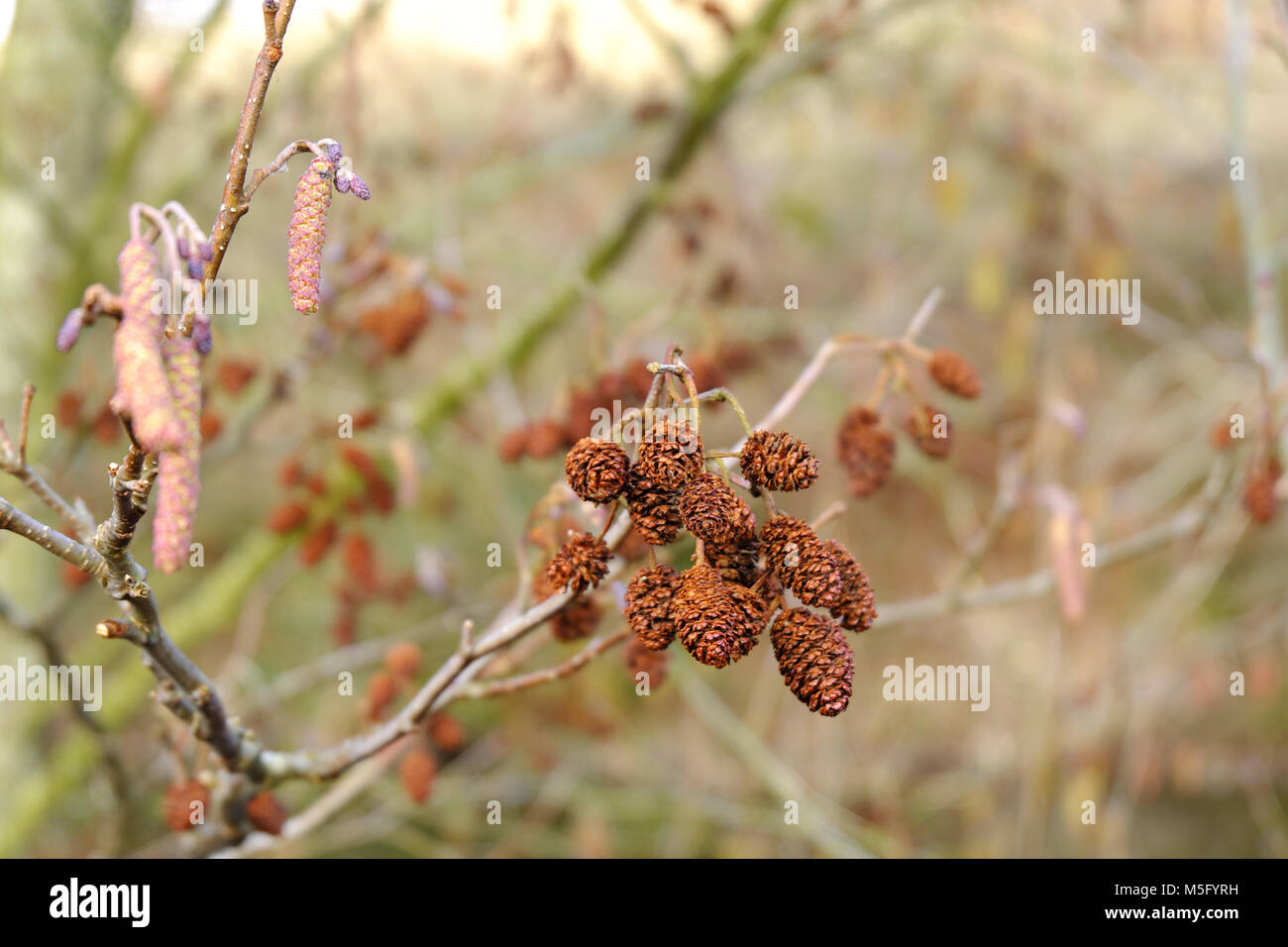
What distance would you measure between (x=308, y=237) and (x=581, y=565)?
356mm

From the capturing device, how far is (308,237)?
2.35 feet

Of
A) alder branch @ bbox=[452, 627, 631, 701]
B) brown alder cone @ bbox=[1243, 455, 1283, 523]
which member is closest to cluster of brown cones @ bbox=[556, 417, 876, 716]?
alder branch @ bbox=[452, 627, 631, 701]

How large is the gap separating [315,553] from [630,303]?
136cm

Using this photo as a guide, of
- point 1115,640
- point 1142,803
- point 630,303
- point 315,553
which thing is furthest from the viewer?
A: point 1142,803

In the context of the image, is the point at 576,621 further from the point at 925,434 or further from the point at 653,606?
the point at 925,434

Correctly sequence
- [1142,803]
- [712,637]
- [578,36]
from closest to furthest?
1. [712,637]
2. [578,36]
3. [1142,803]

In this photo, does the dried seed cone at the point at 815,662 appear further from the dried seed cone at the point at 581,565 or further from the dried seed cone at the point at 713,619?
the dried seed cone at the point at 581,565

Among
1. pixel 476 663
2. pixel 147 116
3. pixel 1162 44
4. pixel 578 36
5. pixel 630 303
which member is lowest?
pixel 476 663

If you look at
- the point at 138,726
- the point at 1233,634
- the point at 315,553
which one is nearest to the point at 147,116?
the point at 315,553

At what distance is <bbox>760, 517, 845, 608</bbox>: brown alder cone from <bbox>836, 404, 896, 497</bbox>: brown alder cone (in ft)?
1.24

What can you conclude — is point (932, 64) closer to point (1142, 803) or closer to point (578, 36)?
point (578, 36)

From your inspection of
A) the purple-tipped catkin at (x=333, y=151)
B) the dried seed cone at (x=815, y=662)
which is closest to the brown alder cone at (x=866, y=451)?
the dried seed cone at (x=815, y=662)

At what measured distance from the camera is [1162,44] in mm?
3334

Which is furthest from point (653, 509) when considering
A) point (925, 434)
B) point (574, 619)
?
point (925, 434)
